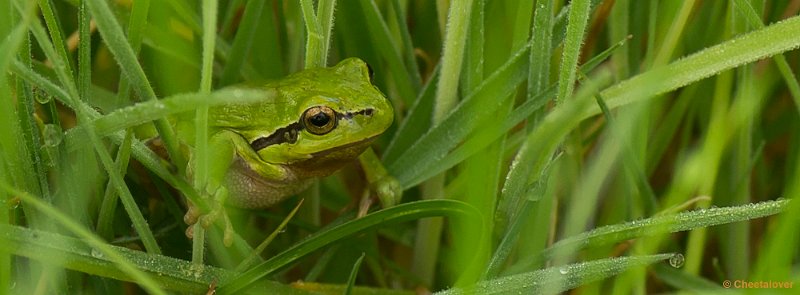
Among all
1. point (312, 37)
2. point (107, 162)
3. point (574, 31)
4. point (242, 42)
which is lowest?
point (107, 162)

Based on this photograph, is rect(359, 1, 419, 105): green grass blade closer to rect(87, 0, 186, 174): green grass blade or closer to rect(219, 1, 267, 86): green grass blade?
rect(219, 1, 267, 86): green grass blade

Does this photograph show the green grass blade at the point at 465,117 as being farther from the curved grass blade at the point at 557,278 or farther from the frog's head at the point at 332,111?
the curved grass blade at the point at 557,278

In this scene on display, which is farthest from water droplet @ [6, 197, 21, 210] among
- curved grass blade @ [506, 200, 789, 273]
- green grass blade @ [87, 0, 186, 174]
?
curved grass blade @ [506, 200, 789, 273]

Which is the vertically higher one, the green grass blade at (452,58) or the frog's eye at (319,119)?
the green grass blade at (452,58)

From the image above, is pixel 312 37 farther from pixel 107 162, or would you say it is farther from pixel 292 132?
pixel 107 162

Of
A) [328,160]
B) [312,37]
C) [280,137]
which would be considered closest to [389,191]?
[328,160]

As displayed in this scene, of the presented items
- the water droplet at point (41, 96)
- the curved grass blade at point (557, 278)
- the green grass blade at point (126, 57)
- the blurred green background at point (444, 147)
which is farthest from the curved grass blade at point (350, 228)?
the water droplet at point (41, 96)

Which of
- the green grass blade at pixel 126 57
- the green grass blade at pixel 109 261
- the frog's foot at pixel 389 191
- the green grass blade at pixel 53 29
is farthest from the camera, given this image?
the frog's foot at pixel 389 191
